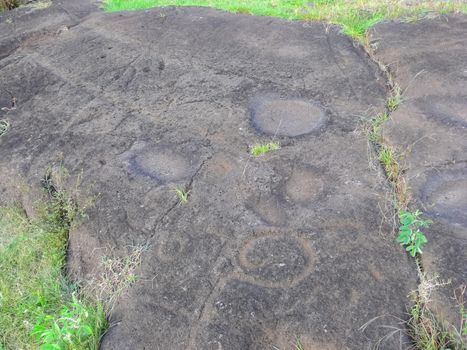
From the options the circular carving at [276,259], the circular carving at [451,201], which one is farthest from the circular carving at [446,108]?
the circular carving at [276,259]

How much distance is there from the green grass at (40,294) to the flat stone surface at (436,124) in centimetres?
157

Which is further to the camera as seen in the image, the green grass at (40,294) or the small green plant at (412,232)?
the small green plant at (412,232)

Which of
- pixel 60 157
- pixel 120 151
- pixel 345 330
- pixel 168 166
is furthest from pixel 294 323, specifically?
pixel 60 157

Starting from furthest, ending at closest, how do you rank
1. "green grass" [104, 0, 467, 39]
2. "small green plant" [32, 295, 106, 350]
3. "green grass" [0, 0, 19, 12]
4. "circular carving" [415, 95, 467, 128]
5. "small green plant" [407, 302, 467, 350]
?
"green grass" [0, 0, 19, 12], "green grass" [104, 0, 467, 39], "circular carving" [415, 95, 467, 128], "small green plant" [32, 295, 106, 350], "small green plant" [407, 302, 467, 350]

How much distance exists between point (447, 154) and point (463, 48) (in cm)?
148

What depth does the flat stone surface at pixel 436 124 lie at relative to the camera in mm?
2381

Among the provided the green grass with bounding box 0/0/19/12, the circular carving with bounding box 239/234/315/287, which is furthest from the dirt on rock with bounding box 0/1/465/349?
the green grass with bounding box 0/0/19/12

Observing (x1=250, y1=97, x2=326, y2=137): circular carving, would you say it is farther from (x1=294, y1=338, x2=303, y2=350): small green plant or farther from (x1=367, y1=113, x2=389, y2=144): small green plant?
(x1=294, y1=338, x2=303, y2=350): small green plant

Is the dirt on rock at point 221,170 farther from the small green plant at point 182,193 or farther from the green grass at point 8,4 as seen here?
the green grass at point 8,4

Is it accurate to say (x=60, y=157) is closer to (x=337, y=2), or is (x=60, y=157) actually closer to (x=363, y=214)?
(x=363, y=214)

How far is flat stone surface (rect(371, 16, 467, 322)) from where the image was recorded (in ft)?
7.81

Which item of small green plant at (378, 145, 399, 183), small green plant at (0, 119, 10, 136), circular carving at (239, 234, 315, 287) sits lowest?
small green plant at (0, 119, 10, 136)

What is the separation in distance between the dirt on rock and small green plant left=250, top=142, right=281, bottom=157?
0.06 meters

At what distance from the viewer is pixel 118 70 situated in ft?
14.0
